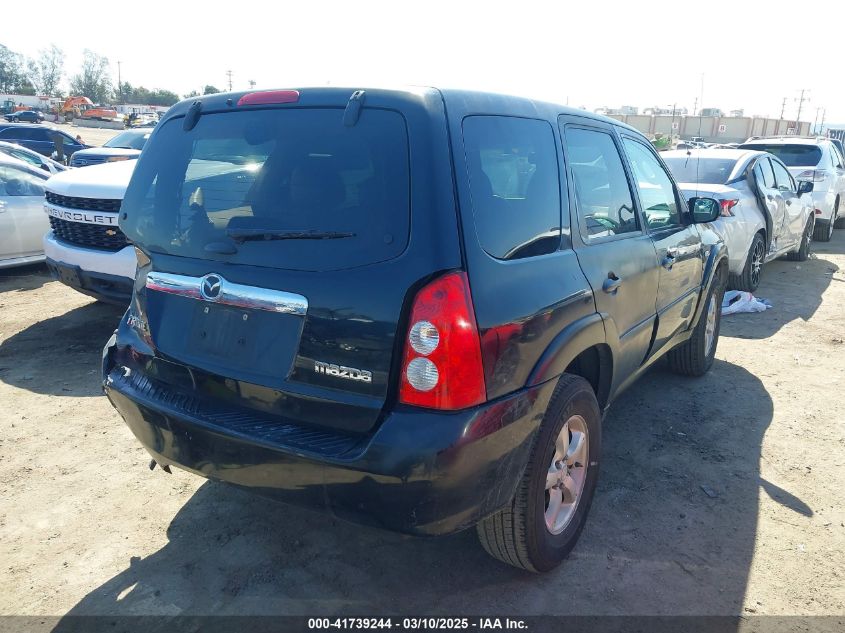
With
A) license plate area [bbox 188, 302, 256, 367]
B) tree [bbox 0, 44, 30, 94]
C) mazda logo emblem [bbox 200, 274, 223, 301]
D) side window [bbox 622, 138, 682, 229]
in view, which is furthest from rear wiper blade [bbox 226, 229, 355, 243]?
tree [bbox 0, 44, 30, 94]

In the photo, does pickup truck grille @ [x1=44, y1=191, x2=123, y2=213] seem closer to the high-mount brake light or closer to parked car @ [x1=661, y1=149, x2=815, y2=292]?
the high-mount brake light

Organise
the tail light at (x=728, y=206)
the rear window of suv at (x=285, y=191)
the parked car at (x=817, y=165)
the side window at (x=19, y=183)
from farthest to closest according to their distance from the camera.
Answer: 1. the parked car at (x=817, y=165)
2. the side window at (x=19, y=183)
3. the tail light at (x=728, y=206)
4. the rear window of suv at (x=285, y=191)

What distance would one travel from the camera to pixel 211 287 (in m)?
2.33

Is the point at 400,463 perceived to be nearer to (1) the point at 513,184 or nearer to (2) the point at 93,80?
(1) the point at 513,184

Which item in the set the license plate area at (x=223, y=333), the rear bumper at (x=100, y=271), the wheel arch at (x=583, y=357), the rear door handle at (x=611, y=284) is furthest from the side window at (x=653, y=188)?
the rear bumper at (x=100, y=271)

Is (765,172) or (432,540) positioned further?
(765,172)

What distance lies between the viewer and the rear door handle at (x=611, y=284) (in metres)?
2.88

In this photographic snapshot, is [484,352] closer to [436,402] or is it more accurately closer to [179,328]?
[436,402]

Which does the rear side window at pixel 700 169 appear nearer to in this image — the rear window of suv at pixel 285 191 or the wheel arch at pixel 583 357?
the wheel arch at pixel 583 357

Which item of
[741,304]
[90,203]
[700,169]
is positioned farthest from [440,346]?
[700,169]

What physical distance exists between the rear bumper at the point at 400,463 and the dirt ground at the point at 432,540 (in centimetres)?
28

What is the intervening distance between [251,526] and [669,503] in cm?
212

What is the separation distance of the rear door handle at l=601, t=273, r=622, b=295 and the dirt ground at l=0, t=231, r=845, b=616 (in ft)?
3.75

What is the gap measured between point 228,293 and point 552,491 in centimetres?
157
